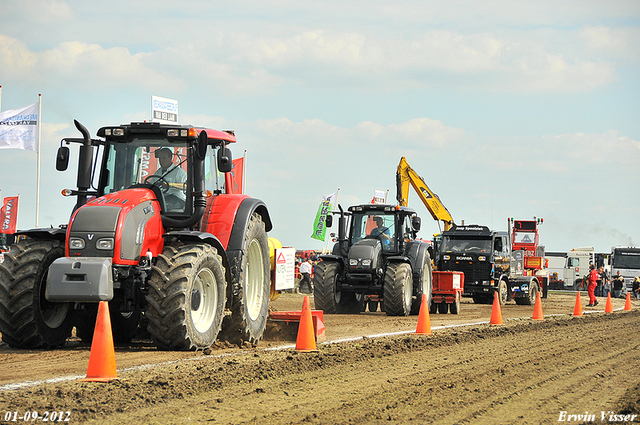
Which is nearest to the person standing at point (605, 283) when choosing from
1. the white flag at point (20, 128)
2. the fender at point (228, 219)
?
the white flag at point (20, 128)

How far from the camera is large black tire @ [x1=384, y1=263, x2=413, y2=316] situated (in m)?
17.1

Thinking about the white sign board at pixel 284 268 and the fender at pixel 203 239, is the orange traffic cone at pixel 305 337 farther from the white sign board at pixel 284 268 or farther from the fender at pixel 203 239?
the white sign board at pixel 284 268

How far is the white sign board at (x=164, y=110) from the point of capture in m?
9.73

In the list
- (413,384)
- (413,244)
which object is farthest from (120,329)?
(413,244)

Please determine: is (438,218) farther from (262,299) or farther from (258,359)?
(258,359)

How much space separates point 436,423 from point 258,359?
314 cm

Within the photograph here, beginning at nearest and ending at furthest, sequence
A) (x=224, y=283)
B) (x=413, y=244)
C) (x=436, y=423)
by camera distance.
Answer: (x=436, y=423) → (x=224, y=283) → (x=413, y=244)

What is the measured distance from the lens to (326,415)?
5.57 metres

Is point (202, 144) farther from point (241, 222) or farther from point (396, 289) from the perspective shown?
point (396, 289)

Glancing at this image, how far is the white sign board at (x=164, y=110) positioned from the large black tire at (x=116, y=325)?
268 cm

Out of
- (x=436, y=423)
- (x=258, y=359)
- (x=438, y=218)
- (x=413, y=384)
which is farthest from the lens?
(x=438, y=218)

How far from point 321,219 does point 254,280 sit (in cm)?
2295

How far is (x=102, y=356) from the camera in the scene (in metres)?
6.45

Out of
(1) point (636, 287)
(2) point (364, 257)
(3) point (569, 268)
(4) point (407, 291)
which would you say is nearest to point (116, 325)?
(2) point (364, 257)
